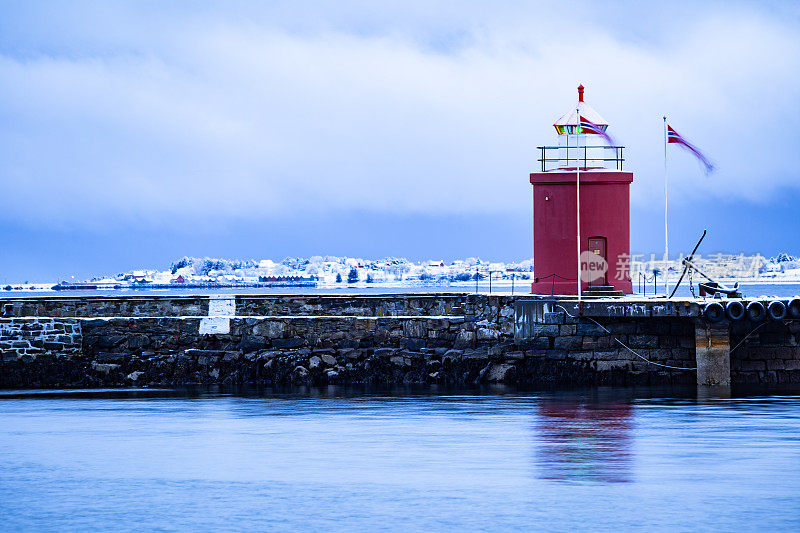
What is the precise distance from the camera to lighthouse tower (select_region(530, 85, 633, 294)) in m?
21.2

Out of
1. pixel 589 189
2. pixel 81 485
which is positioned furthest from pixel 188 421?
pixel 589 189

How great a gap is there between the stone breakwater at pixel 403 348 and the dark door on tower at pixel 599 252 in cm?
161

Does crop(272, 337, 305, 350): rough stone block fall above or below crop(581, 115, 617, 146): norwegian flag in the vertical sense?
below

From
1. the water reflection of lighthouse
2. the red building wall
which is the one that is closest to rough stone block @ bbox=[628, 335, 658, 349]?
the red building wall

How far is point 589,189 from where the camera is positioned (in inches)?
834

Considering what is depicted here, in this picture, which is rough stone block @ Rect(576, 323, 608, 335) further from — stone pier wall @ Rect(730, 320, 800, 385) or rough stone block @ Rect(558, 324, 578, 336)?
stone pier wall @ Rect(730, 320, 800, 385)

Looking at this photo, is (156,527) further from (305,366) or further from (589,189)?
(589,189)

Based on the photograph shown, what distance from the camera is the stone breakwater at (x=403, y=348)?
19.6 metres

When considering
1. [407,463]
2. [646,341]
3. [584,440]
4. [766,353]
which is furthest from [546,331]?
[407,463]

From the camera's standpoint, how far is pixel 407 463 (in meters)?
12.8

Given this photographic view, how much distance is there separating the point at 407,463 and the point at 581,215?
942 cm

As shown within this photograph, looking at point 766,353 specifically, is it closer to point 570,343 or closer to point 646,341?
point 646,341

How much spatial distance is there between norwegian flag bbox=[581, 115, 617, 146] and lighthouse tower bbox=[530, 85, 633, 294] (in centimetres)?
7

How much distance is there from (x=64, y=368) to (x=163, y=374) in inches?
69.8
